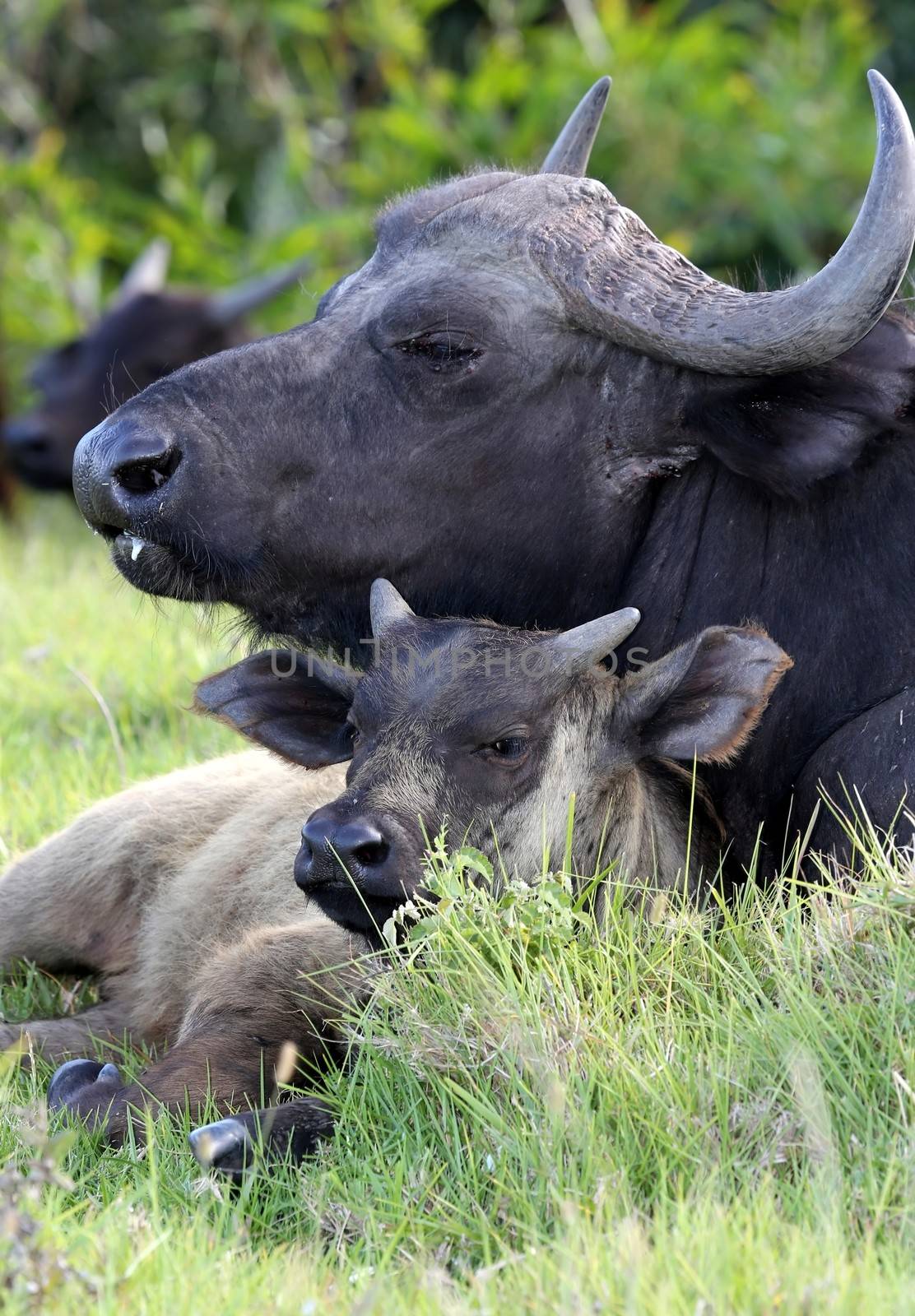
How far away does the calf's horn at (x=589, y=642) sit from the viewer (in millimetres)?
4582

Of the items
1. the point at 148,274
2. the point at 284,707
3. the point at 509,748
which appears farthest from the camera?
the point at 148,274

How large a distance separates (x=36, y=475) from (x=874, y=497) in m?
9.47

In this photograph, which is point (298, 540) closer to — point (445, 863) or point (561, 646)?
point (561, 646)

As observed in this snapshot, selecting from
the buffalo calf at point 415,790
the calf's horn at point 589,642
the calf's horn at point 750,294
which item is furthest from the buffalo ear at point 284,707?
the calf's horn at point 750,294

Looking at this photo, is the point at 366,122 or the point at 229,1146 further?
the point at 366,122

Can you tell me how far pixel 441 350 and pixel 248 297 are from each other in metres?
9.38

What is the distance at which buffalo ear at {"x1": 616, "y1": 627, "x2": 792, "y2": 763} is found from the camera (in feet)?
→ 14.5

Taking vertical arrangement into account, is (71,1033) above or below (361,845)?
below

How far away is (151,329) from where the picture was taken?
13477mm

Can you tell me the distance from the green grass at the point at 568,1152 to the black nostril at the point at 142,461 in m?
1.50

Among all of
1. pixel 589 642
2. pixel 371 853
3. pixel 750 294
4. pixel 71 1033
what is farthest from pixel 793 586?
pixel 71 1033

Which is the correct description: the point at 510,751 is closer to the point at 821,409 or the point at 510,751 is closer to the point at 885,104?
the point at 821,409

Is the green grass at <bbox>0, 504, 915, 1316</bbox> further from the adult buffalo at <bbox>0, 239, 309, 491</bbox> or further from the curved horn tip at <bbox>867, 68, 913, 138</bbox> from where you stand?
the adult buffalo at <bbox>0, 239, 309, 491</bbox>

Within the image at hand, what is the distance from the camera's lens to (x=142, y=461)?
4.76 metres
